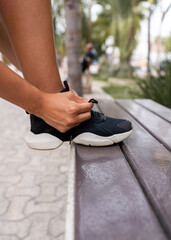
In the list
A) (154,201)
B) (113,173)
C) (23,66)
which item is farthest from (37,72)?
(154,201)

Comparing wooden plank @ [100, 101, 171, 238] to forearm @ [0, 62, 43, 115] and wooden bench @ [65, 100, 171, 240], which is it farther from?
forearm @ [0, 62, 43, 115]

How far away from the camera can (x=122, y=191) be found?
1.97 ft

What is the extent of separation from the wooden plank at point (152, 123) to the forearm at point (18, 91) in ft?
1.66

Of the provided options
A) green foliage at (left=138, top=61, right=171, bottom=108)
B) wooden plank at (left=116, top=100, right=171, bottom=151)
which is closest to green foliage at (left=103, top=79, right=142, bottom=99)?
green foliage at (left=138, top=61, right=171, bottom=108)

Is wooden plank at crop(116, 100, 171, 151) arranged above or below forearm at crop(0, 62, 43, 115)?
below

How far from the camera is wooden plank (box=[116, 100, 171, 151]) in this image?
1029 mm

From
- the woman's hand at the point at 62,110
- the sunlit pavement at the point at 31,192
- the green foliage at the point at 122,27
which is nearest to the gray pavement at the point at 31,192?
the sunlit pavement at the point at 31,192

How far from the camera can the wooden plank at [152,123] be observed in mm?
1029

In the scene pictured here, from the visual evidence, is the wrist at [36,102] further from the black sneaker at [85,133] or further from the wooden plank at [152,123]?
the wooden plank at [152,123]

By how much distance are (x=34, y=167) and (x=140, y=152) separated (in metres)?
1.45

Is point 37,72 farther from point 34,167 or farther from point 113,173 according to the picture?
point 34,167

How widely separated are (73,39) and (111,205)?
9.83 feet

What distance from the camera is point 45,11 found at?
0.90m

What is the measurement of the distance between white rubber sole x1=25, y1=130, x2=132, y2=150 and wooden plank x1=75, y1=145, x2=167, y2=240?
0.14 metres
